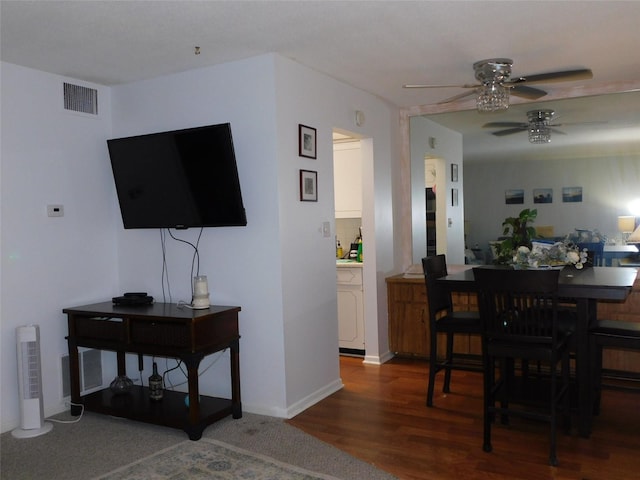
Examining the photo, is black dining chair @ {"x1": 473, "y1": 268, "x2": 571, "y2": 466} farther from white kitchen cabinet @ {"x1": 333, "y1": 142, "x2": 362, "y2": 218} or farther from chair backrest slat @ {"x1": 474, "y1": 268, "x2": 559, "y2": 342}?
white kitchen cabinet @ {"x1": 333, "y1": 142, "x2": 362, "y2": 218}

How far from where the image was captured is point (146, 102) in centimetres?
425

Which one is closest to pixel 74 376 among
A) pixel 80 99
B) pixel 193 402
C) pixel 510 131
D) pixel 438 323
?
pixel 193 402

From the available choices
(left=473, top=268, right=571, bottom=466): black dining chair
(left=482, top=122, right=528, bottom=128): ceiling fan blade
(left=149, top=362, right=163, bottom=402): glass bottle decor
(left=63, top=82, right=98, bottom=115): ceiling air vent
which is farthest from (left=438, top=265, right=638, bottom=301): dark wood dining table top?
(left=63, top=82, right=98, bottom=115): ceiling air vent

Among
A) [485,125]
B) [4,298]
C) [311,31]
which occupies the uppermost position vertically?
[311,31]

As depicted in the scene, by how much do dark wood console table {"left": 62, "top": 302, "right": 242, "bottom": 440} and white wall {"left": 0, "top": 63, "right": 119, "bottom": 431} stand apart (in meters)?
0.19

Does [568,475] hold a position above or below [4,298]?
below

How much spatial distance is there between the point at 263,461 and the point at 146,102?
106 inches

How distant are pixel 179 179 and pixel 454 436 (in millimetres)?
2427

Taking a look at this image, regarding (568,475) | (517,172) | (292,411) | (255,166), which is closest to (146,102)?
(255,166)

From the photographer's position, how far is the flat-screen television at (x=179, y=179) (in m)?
3.69

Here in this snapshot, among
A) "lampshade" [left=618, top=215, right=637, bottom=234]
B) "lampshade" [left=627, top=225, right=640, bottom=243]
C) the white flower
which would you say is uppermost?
"lampshade" [left=618, top=215, right=637, bottom=234]

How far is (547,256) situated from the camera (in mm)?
3883

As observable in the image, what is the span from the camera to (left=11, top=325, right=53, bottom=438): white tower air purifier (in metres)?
3.56

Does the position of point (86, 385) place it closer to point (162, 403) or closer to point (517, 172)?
point (162, 403)
